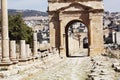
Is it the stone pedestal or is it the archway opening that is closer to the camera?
the stone pedestal

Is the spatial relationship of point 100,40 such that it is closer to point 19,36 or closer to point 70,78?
point 19,36

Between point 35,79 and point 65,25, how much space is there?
38173mm

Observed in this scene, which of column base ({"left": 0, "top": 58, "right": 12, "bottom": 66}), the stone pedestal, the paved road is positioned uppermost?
the stone pedestal

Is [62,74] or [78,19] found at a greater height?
[78,19]

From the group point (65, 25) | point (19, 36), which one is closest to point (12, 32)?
point (19, 36)

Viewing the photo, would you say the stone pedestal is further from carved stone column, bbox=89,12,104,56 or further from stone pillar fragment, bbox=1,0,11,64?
carved stone column, bbox=89,12,104,56

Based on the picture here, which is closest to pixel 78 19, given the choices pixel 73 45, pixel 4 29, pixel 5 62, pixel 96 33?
pixel 96 33

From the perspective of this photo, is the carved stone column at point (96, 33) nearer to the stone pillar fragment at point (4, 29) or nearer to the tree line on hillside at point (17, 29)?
the tree line on hillside at point (17, 29)

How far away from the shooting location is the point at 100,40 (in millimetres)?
60562

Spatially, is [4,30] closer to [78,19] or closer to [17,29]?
[78,19]

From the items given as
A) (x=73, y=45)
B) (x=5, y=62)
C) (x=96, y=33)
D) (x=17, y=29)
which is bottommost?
(x=5, y=62)

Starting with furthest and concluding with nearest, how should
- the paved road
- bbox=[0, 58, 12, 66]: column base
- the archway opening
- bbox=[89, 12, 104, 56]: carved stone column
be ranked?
the archway opening < bbox=[89, 12, 104, 56]: carved stone column < bbox=[0, 58, 12, 66]: column base < the paved road

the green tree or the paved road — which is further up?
the green tree

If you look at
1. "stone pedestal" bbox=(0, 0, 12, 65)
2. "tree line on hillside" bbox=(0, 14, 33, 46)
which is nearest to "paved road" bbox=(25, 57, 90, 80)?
"stone pedestal" bbox=(0, 0, 12, 65)
